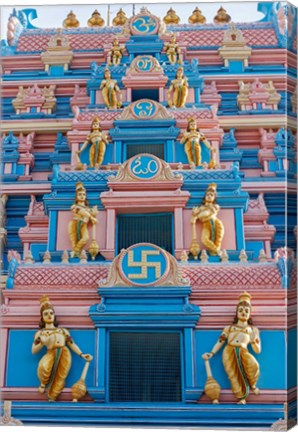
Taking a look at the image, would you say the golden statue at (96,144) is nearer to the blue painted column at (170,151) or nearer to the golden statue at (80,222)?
the golden statue at (80,222)

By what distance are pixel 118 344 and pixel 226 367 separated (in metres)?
1.33

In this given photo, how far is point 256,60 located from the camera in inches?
443

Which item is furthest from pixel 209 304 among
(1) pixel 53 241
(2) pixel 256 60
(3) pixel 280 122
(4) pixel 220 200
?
(2) pixel 256 60

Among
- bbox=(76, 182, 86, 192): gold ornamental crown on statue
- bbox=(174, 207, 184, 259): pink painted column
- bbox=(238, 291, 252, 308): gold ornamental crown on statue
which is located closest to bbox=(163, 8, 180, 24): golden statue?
bbox=(76, 182, 86, 192): gold ornamental crown on statue

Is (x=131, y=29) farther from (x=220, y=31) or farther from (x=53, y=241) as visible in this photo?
(x=53, y=241)

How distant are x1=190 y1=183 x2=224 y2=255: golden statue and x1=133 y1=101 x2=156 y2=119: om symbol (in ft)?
5.17

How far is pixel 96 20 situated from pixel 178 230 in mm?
3672

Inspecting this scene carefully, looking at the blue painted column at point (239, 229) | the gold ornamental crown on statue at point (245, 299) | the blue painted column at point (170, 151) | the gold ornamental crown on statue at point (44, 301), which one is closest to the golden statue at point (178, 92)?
the blue painted column at point (170, 151)

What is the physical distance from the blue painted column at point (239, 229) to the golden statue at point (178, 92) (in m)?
2.03

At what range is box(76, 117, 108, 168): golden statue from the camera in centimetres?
1019

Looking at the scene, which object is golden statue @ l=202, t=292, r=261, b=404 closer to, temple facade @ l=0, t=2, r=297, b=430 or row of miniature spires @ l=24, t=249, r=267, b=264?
temple facade @ l=0, t=2, r=297, b=430

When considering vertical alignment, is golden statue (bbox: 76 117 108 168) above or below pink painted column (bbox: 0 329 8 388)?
above

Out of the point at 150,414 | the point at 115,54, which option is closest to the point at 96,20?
the point at 115,54

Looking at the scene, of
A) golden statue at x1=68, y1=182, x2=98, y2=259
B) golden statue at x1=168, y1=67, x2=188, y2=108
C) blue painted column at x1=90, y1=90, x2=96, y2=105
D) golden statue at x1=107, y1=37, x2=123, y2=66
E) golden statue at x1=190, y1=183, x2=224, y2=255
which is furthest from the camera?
golden statue at x1=107, y1=37, x2=123, y2=66
